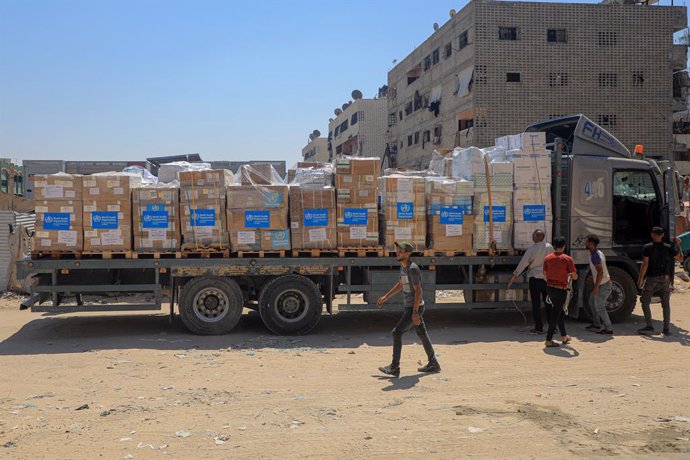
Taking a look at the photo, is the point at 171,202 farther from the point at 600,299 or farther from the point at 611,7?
the point at 611,7

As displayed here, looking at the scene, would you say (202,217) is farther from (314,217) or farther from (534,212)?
(534,212)

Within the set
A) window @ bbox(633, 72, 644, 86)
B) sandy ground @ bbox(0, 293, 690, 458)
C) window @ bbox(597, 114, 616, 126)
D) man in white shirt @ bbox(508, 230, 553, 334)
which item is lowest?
sandy ground @ bbox(0, 293, 690, 458)

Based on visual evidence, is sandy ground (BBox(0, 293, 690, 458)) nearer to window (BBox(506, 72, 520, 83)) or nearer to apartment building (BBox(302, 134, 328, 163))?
window (BBox(506, 72, 520, 83))

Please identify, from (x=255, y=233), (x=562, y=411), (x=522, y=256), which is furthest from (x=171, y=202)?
(x=562, y=411)

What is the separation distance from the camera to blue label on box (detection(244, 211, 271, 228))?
9516 mm

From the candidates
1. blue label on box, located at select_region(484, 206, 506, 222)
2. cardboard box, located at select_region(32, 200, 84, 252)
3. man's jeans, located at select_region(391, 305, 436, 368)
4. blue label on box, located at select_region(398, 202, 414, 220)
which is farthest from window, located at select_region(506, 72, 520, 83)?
man's jeans, located at select_region(391, 305, 436, 368)

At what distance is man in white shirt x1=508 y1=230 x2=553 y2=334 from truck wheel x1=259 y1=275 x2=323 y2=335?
3.41m

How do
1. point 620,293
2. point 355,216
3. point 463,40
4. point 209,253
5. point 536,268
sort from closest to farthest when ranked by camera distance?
1. point 209,253
2. point 536,268
3. point 355,216
4. point 620,293
5. point 463,40

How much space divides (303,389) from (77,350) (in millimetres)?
4134

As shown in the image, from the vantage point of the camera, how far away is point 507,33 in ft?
120

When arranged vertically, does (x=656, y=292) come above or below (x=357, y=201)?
below

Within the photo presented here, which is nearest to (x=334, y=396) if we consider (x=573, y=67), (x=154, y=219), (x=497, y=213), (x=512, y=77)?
(x=154, y=219)

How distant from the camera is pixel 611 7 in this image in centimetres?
3653

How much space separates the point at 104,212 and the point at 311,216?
3.31 metres
